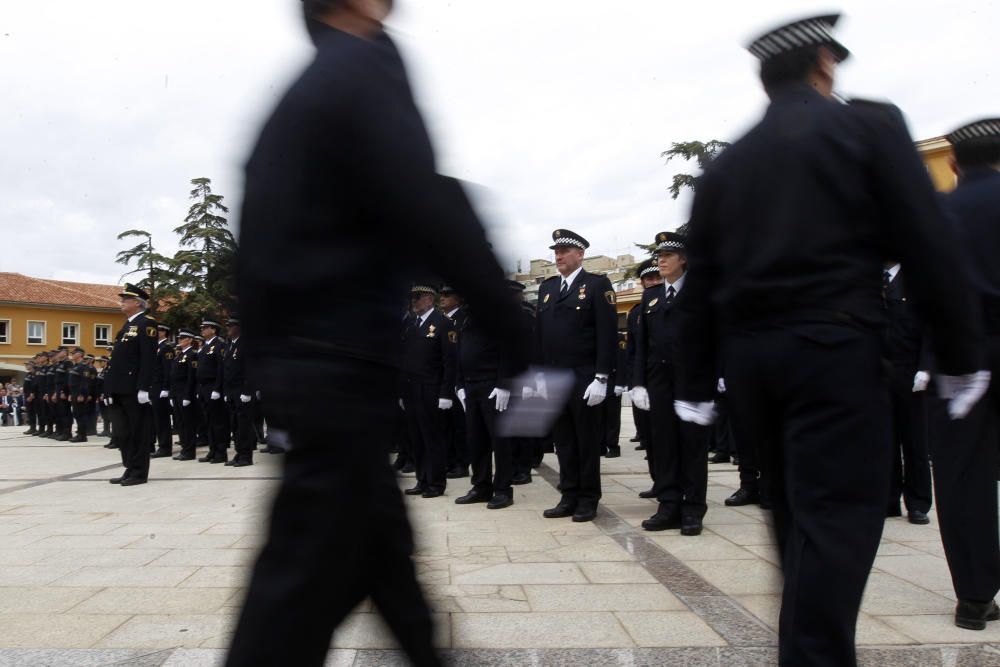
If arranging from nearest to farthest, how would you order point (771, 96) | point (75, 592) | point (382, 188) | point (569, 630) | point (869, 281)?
point (382, 188) < point (869, 281) < point (771, 96) < point (569, 630) < point (75, 592)

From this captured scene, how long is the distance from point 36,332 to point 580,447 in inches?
2560

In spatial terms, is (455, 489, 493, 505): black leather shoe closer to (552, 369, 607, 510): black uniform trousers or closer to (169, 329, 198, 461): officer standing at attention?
(552, 369, 607, 510): black uniform trousers

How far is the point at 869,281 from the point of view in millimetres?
2148

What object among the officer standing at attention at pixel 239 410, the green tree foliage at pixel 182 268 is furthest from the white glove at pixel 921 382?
the green tree foliage at pixel 182 268

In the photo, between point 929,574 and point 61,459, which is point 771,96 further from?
point 61,459

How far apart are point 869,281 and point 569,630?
2.08 meters

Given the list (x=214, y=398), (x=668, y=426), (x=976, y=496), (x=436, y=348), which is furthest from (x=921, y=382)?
(x=214, y=398)

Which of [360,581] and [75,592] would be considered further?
[75,592]

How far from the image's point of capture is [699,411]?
272 centimetres

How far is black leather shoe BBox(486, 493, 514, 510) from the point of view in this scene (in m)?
7.13

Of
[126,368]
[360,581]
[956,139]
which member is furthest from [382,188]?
[126,368]

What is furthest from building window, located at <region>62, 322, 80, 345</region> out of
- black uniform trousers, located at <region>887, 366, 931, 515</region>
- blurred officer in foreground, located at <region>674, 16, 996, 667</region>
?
blurred officer in foreground, located at <region>674, 16, 996, 667</region>

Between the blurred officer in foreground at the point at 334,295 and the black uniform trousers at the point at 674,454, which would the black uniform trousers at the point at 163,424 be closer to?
the black uniform trousers at the point at 674,454

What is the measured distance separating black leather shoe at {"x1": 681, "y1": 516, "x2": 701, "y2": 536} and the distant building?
6141 centimetres
